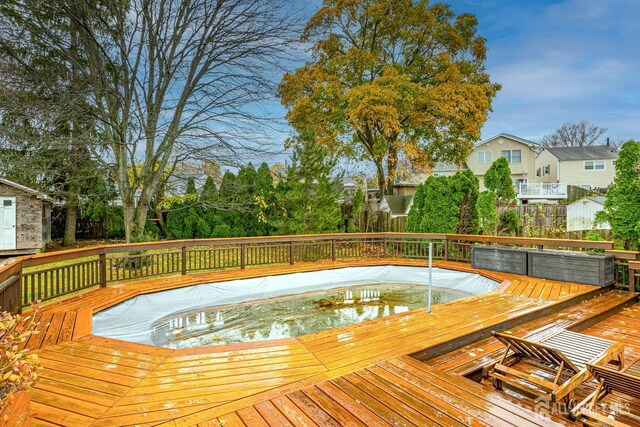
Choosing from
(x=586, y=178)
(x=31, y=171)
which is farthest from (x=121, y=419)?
(x=586, y=178)

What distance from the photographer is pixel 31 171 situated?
316 inches

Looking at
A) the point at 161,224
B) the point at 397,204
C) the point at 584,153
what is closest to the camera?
the point at 161,224

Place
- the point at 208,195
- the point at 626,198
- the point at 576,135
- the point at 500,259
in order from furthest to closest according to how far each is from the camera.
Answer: the point at 576,135, the point at 208,195, the point at 500,259, the point at 626,198

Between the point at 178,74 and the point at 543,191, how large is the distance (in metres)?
19.3

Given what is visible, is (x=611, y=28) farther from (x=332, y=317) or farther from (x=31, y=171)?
(x=31, y=171)

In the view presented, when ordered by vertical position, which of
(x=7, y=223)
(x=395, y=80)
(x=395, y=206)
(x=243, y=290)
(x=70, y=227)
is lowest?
(x=243, y=290)

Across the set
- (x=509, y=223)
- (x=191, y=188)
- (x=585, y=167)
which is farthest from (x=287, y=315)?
(x=585, y=167)

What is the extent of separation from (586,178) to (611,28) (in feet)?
58.0

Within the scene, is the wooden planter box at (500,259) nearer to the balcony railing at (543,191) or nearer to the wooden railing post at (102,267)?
the wooden railing post at (102,267)

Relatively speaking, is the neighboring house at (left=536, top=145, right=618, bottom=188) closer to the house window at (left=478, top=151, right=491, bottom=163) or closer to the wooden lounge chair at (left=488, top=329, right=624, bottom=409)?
the house window at (left=478, top=151, right=491, bottom=163)

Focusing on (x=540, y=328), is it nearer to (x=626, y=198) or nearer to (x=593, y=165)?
(x=626, y=198)

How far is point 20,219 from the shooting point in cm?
1113

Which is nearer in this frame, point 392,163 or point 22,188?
point 22,188

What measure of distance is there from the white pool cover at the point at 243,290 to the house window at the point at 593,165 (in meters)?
22.9
